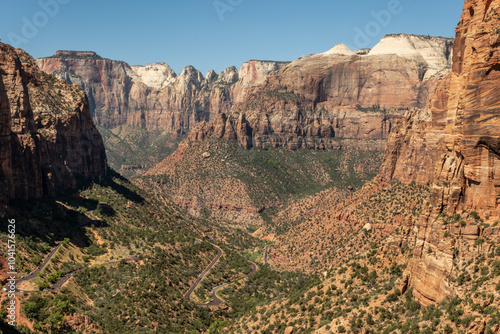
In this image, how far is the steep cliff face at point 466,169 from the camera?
4338 centimetres

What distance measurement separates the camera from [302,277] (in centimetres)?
11869

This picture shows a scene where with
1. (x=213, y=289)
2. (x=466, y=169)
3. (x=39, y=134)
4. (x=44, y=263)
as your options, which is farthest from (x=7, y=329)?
(x=39, y=134)

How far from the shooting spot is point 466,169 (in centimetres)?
4578

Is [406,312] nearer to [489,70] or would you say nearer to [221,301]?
[489,70]

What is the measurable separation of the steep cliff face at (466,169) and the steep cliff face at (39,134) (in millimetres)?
81172

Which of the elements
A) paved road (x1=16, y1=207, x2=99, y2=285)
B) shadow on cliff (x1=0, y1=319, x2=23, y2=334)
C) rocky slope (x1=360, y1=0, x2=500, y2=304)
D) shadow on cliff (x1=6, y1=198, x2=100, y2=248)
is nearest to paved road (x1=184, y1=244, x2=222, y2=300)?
shadow on cliff (x1=6, y1=198, x2=100, y2=248)

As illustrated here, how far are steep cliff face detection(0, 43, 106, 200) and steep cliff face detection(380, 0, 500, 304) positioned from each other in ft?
266

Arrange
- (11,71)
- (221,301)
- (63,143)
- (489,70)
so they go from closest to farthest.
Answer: (489,70) < (221,301) < (11,71) < (63,143)

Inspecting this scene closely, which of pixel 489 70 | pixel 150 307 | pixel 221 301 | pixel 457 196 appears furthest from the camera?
pixel 221 301

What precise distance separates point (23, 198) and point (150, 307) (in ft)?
141

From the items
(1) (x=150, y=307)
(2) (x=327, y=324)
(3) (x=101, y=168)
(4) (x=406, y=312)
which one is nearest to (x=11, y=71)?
(3) (x=101, y=168)

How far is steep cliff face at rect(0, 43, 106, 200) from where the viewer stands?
103m

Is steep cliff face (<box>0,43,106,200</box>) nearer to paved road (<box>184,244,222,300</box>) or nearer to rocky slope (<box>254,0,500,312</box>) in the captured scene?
paved road (<box>184,244,222,300</box>)

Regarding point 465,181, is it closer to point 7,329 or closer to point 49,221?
point 7,329
